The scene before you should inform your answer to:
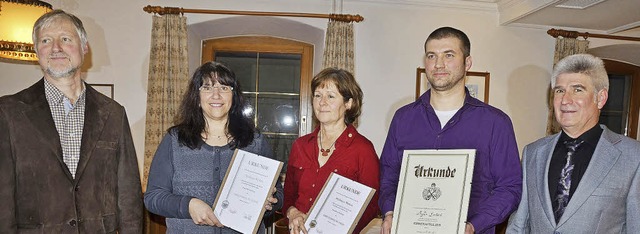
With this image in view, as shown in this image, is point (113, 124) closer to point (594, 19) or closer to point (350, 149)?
point (350, 149)

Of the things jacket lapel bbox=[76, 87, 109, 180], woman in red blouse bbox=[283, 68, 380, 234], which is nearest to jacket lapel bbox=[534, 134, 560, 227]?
woman in red blouse bbox=[283, 68, 380, 234]

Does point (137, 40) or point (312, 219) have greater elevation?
point (137, 40)

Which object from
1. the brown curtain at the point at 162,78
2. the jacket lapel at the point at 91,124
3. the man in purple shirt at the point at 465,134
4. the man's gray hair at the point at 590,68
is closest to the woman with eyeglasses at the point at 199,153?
the jacket lapel at the point at 91,124

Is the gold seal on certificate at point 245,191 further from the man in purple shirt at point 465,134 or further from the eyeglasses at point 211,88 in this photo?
the man in purple shirt at point 465,134

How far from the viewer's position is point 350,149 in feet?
7.63

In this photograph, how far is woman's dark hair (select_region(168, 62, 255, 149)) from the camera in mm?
2199

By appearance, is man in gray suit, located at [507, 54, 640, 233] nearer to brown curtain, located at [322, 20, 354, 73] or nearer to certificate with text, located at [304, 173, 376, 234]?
certificate with text, located at [304, 173, 376, 234]

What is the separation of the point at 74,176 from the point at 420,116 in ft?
5.11

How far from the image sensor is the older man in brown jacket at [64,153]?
1.93m

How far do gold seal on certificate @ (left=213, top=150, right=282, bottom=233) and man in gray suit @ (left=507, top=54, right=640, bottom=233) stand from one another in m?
1.13

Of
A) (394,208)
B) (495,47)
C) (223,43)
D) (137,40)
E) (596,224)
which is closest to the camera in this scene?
(596,224)

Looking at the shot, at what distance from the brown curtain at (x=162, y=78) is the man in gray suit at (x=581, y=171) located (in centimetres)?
398

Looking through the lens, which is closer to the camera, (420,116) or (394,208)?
(394,208)

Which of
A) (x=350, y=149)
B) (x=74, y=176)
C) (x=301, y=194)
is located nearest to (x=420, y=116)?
(x=350, y=149)
